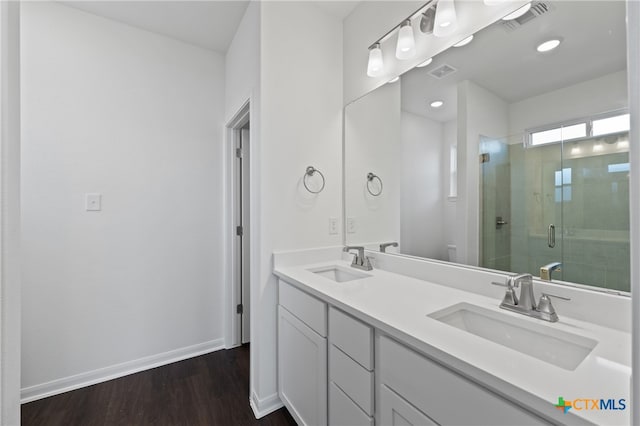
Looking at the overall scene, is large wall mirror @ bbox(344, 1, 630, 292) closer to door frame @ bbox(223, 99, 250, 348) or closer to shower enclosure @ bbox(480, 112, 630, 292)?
shower enclosure @ bbox(480, 112, 630, 292)

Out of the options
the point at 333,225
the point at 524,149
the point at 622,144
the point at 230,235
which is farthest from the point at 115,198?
the point at 622,144

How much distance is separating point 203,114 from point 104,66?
0.72m

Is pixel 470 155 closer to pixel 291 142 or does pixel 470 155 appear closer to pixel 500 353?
pixel 500 353

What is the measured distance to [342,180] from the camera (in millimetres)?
2020

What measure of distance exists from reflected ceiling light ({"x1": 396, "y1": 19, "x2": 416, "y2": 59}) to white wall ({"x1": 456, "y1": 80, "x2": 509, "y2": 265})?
0.37 m

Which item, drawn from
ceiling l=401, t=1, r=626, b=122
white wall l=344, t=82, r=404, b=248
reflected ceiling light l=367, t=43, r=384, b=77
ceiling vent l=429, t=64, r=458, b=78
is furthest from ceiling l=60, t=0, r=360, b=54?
ceiling l=401, t=1, r=626, b=122

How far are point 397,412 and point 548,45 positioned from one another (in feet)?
4.62

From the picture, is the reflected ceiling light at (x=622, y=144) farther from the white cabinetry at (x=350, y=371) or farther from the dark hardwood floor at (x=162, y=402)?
the dark hardwood floor at (x=162, y=402)

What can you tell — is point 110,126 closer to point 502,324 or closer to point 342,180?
point 342,180

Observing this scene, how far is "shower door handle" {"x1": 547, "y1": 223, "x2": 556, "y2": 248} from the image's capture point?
1.02 m

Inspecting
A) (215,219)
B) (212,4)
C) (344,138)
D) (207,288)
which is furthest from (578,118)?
(207,288)

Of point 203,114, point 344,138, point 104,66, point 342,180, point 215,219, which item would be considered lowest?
point 215,219

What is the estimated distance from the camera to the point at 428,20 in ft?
4.68

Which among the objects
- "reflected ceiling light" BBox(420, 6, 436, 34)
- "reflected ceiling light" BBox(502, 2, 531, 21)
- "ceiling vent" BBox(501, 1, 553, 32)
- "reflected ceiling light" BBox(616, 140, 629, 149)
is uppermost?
"reflected ceiling light" BBox(420, 6, 436, 34)
